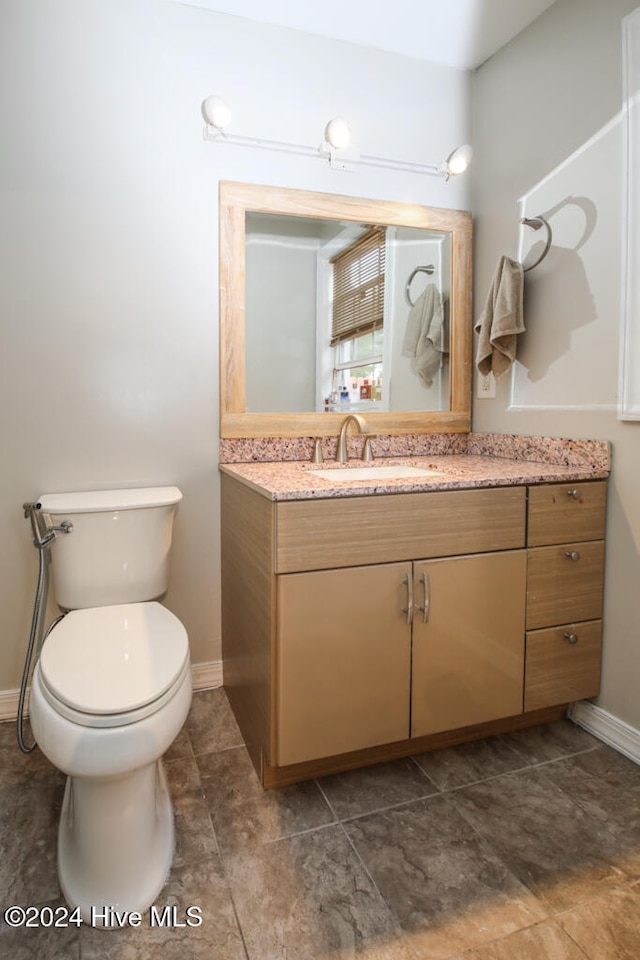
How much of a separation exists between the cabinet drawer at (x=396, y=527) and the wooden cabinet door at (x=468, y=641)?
0.19ft

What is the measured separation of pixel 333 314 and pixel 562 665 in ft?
4.60

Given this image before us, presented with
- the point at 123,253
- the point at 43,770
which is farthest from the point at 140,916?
the point at 123,253

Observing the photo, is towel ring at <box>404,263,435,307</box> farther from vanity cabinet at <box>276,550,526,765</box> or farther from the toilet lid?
the toilet lid

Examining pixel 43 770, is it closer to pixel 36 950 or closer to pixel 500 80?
pixel 36 950

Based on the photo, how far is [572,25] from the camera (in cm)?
182

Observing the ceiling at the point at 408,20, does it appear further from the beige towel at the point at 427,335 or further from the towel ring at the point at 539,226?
the beige towel at the point at 427,335

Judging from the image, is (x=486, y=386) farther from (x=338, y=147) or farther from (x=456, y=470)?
(x=338, y=147)

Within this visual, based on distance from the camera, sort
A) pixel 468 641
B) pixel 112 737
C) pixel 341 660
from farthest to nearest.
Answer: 1. pixel 468 641
2. pixel 341 660
3. pixel 112 737

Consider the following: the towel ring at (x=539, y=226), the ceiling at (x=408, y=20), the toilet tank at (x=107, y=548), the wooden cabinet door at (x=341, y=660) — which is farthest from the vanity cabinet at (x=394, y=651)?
the ceiling at (x=408, y=20)

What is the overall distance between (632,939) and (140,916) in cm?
99

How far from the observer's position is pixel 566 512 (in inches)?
68.9

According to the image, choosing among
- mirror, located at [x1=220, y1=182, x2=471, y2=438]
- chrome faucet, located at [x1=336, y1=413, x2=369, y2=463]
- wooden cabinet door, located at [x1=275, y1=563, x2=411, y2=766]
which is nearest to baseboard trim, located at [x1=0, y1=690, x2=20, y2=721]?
wooden cabinet door, located at [x1=275, y1=563, x2=411, y2=766]

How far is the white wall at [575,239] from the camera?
1711 millimetres

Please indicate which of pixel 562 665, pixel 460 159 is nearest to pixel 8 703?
pixel 562 665
